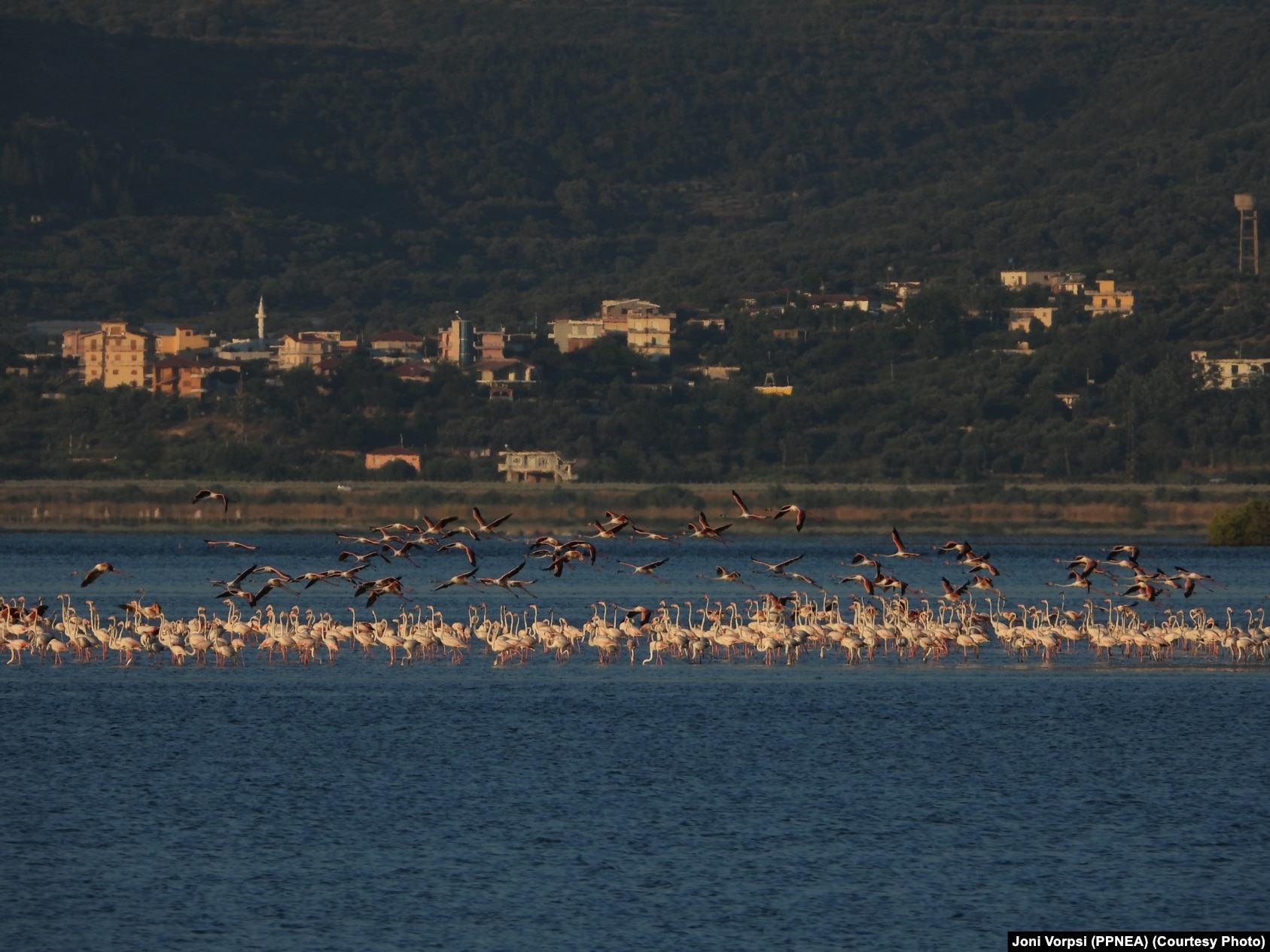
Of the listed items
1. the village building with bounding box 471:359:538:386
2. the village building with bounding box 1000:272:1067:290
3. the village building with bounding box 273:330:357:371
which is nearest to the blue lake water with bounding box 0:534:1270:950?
the village building with bounding box 471:359:538:386

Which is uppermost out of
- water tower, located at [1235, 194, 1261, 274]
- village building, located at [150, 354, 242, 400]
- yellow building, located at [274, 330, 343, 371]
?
water tower, located at [1235, 194, 1261, 274]

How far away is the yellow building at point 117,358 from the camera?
168 meters

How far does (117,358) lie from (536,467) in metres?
47.9

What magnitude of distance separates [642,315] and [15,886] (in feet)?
510

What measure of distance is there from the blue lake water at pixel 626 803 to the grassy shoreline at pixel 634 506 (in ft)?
210

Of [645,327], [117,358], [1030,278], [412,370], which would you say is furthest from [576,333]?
[1030,278]

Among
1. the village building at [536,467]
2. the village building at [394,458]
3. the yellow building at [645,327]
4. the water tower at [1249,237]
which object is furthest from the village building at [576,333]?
the water tower at [1249,237]

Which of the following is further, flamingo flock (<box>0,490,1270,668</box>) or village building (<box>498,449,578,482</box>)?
village building (<box>498,449,578,482</box>)

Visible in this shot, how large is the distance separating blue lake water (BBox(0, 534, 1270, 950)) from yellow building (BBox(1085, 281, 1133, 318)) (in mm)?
121122

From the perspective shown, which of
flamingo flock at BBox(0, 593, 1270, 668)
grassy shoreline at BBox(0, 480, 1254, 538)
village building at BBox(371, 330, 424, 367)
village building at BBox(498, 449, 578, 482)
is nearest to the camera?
flamingo flock at BBox(0, 593, 1270, 668)

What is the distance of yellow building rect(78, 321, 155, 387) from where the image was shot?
16838cm

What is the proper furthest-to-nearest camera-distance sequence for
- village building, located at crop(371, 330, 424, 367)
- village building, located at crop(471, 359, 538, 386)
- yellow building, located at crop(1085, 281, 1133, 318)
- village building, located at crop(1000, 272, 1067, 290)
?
1. village building, located at crop(1000, 272, 1067, 290)
2. village building, located at crop(371, 330, 424, 367)
3. yellow building, located at crop(1085, 281, 1133, 318)
4. village building, located at crop(471, 359, 538, 386)

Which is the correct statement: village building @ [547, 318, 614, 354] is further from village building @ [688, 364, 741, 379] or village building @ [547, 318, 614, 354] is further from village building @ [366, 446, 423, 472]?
village building @ [366, 446, 423, 472]

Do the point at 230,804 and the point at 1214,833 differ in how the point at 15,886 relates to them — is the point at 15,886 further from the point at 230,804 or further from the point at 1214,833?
the point at 1214,833
